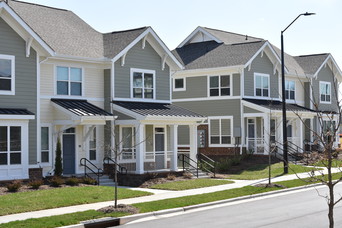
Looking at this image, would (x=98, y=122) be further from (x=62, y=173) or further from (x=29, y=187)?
(x=29, y=187)

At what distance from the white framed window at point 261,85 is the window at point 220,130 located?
9.54ft

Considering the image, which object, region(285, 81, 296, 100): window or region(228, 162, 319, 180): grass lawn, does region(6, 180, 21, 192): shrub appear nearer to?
region(228, 162, 319, 180): grass lawn

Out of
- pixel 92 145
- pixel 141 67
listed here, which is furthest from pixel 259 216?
pixel 141 67

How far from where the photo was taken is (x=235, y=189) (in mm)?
22734

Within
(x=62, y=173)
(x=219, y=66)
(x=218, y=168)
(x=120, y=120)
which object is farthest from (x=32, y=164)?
(x=219, y=66)

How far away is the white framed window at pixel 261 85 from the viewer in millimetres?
38484

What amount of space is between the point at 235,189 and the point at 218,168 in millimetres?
9767

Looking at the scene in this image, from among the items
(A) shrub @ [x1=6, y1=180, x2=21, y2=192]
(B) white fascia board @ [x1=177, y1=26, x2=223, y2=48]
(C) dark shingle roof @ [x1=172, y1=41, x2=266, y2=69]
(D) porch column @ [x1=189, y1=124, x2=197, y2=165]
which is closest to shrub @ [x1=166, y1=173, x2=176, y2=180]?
(D) porch column @ [x1=189, y1=124, x2=197, y2=165]

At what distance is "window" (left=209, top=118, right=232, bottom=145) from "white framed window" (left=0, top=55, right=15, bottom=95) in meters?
18.0

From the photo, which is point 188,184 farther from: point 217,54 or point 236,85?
point 217,54

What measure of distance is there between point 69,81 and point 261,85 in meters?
16.4

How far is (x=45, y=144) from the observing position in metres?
26.0

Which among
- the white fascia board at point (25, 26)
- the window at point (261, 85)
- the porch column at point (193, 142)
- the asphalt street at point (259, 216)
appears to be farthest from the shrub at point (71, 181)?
the window at point (261, 85)

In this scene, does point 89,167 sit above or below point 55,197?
above
